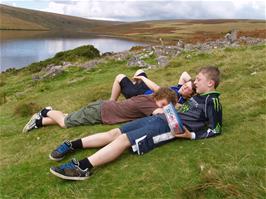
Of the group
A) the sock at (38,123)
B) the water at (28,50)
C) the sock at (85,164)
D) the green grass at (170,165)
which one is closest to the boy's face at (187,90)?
the green grass at (170,165)

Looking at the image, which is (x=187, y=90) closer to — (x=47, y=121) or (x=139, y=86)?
(x=139, y=86)

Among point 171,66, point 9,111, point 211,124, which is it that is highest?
point 211,124

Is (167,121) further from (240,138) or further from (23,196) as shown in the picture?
(23,196)

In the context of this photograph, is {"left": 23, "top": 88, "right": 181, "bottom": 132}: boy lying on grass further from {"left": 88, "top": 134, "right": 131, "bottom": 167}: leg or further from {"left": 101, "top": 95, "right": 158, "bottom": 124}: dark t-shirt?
{"left": 88, "top": 134, "right": 131, "bottom": 167}: leg

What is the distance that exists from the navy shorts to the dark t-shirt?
60 cm

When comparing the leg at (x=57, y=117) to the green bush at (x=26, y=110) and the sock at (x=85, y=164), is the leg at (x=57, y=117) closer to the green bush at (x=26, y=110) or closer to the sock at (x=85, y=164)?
the sock at (x=85, y=164)

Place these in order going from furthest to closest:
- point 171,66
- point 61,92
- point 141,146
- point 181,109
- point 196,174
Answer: point 171,66 → point 61,92 → point 181,109 → point 141,146 → point 196,174

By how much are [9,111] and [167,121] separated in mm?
8748

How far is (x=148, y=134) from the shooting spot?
6.80m

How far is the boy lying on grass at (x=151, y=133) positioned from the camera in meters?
6.39


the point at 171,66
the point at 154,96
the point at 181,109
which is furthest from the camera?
the point at 171,66

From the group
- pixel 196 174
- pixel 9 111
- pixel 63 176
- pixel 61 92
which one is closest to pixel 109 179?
pixel 63 176

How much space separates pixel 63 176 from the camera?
245 inches

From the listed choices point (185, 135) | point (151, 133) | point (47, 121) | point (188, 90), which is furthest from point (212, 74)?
point (47, 121)
